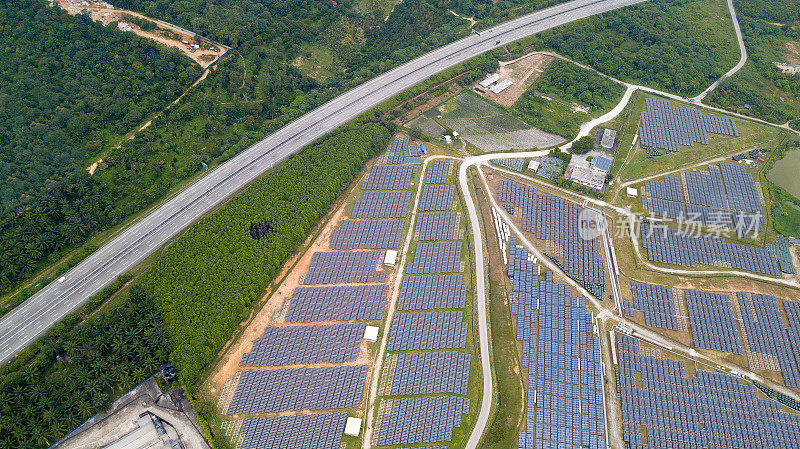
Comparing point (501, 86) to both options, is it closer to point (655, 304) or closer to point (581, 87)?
point (581, 87)

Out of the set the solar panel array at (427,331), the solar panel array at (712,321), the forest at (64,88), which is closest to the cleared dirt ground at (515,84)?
Result: the solar panel array at (712,321)

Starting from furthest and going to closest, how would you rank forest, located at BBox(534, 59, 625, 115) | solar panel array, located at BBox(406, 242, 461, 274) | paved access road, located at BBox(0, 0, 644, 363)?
forest, located at BBox(534, 59, 625, 115) < solar panel array, located at BBox(406, 242, 461, 274) < paved access road, located at BBox(0, 0, 644, 363)

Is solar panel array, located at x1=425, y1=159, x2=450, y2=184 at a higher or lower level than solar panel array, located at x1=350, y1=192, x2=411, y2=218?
higher

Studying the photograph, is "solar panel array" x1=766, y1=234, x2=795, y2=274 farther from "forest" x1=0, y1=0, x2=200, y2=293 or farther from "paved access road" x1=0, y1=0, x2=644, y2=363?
"forest" x1=0, y1=0, x2=200, y2=293

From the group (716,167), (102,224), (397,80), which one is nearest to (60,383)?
(102,224)

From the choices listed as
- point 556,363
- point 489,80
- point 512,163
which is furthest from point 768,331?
point 489,80

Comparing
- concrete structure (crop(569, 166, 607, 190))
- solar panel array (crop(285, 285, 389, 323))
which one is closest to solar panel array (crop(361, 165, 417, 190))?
solar panel array (crop(285, 285, 389, 323))

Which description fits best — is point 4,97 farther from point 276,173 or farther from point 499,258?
point 499,258
